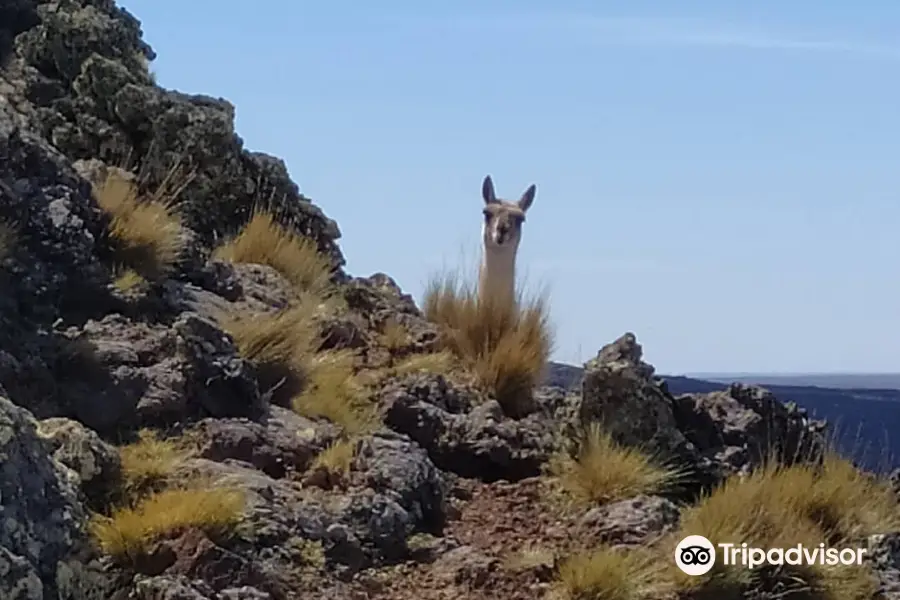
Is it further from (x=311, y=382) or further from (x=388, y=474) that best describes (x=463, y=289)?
(x=388, y=474)

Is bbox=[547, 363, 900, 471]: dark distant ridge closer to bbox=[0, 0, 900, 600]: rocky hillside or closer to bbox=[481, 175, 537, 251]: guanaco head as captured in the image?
bbox=[0, 0, 900, 600]: rocky hillside

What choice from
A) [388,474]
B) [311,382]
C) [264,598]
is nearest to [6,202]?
[311,382]

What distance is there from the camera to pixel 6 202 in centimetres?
744

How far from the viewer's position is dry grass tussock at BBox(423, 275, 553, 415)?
29.3ft

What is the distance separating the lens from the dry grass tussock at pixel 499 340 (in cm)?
895

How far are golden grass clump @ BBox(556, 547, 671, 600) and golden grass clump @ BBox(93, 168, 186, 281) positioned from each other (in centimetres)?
334

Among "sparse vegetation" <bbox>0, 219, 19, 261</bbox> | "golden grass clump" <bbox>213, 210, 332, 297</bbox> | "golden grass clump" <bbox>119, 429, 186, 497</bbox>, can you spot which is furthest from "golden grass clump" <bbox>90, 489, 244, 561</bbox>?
"golden grass clump" <bbox>213, 210, 332, 297</bbox>

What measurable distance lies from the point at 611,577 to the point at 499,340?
3.64m

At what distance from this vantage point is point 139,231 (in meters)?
8.43

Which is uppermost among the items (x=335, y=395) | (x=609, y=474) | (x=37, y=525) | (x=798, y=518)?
(x=335, y=395)

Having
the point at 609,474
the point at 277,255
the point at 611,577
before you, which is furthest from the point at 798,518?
the point at 277,255

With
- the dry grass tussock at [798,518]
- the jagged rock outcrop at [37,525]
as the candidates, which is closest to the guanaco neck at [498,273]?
the dry grass tussock at [798,518]

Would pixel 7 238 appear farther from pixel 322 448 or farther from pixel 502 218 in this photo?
pixel 502 218

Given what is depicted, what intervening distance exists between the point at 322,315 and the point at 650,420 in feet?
8.72
